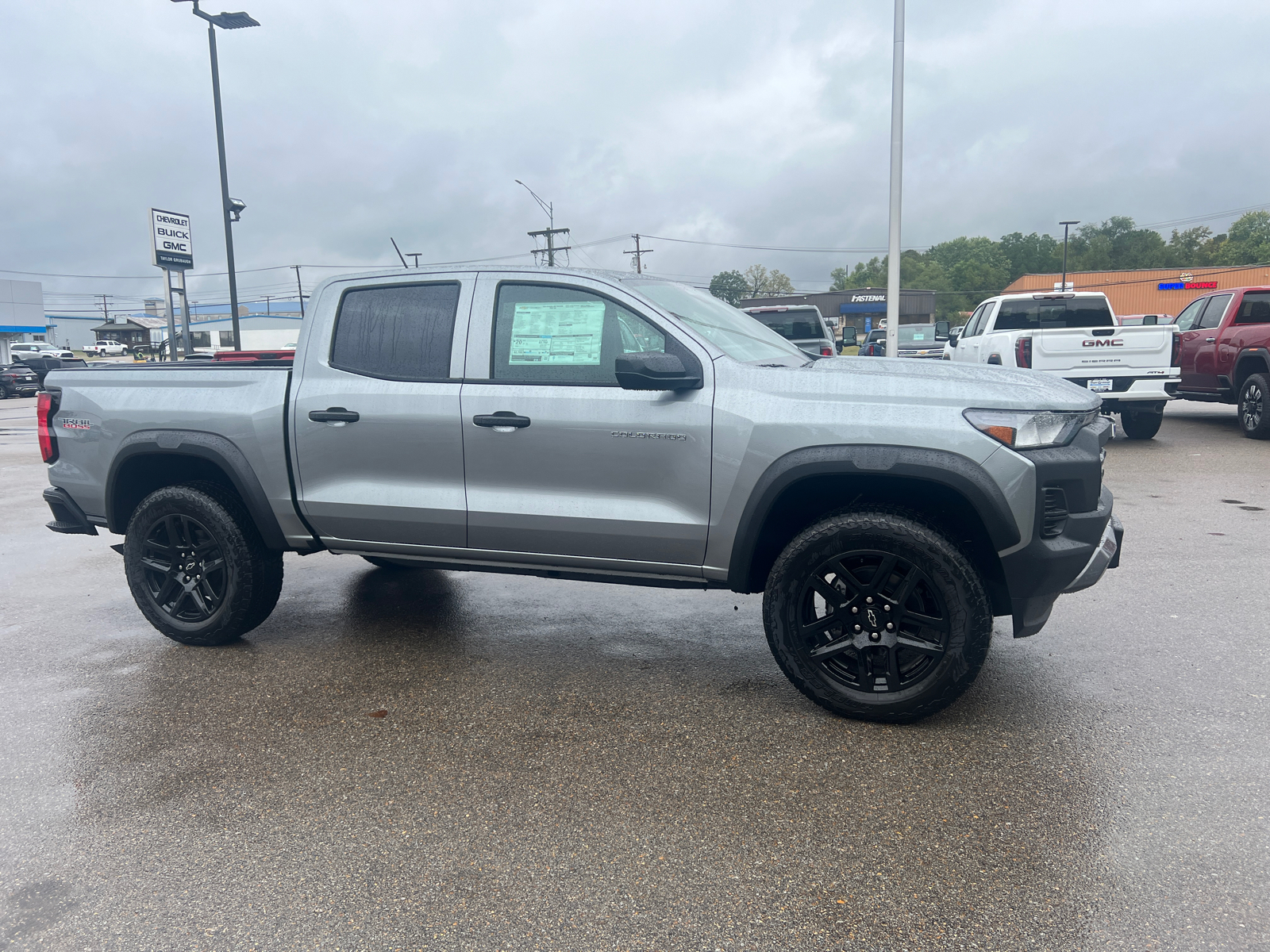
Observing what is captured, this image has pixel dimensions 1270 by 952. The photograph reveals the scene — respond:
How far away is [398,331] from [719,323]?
5.06 ft

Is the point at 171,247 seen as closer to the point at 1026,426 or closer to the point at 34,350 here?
the point at 1026,426

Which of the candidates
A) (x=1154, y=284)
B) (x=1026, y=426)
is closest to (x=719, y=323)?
(x=1026, y=426)

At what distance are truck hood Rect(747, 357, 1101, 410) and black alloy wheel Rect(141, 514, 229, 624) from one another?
9.69 ft

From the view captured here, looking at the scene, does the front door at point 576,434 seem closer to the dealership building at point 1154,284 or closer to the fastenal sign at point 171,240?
the fastenal sign at point 171,240

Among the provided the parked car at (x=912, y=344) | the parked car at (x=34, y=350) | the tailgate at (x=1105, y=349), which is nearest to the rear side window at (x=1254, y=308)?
the tailgate at (x=1105, y=349)

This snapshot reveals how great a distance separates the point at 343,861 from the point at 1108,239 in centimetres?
14238

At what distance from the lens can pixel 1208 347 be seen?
12633mm

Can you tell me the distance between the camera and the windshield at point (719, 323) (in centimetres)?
410

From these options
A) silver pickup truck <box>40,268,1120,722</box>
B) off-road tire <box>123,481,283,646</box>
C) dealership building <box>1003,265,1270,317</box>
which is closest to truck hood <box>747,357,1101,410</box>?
silver pickup truck <box>40,268,1120,722</box>

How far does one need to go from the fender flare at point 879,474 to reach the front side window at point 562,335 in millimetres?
750

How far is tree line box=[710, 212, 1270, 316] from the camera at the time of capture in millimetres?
112688

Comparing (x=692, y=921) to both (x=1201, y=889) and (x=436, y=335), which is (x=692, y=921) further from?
(x=436, y=335)

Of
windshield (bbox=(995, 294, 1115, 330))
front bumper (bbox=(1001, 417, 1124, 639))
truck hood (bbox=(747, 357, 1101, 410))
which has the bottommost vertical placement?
front bumper (bbox=(1001, 417, 1124, 639))

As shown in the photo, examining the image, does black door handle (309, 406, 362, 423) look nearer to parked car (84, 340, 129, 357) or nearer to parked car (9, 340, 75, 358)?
parked car (9, 340, 75, 358)
